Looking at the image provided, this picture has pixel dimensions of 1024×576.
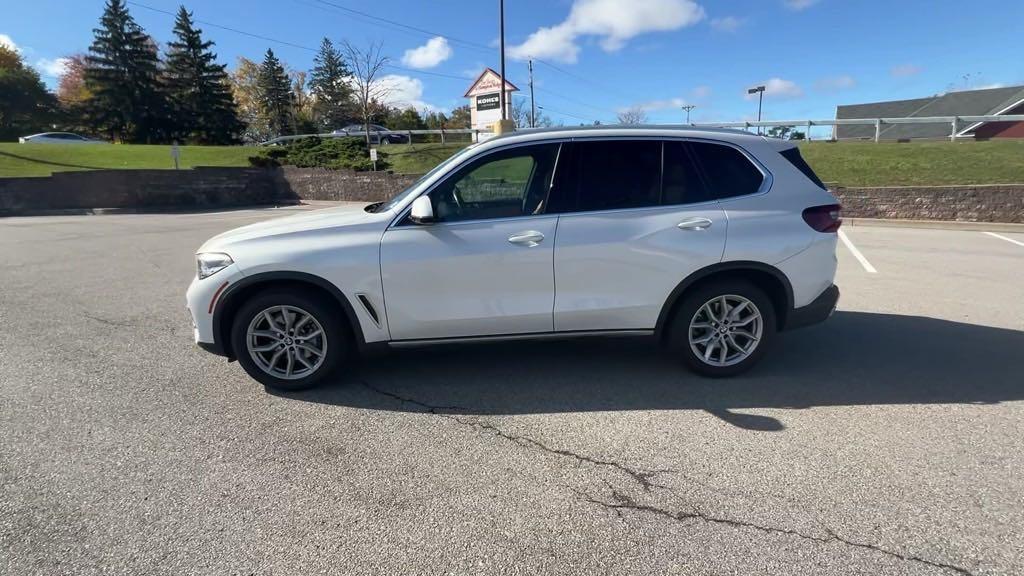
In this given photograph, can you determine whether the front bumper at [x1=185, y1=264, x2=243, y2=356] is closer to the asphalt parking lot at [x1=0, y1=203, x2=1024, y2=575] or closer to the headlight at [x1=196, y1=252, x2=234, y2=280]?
the headlight at [x1=196, y1=252, x2=234, y2=280]

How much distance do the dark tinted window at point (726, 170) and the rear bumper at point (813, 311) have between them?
3.10ft

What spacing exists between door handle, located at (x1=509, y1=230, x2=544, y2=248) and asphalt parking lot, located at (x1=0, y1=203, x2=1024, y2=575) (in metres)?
1.09

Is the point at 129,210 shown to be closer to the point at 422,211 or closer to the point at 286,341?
the point at 286,341

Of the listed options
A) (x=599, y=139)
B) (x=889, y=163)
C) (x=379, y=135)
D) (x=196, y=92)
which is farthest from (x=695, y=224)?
(x=196, y=92)

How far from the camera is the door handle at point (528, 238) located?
369cm

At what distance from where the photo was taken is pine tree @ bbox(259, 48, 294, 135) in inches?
2518

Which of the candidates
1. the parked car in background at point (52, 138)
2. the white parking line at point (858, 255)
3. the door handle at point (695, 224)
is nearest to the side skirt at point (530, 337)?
the door handle at point (695, 224)

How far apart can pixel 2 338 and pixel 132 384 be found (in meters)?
2.39

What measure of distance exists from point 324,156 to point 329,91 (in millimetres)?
36957

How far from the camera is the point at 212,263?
3.75 metres

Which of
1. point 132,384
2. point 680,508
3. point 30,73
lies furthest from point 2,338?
point 30,73

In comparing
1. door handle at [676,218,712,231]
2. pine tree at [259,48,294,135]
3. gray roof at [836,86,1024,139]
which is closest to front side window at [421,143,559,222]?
door handle at [676,218,712,231]

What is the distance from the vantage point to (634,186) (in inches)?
154

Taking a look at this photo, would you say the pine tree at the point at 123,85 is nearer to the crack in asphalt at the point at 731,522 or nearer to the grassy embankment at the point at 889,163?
the grassy embankment at the point at 889,163
